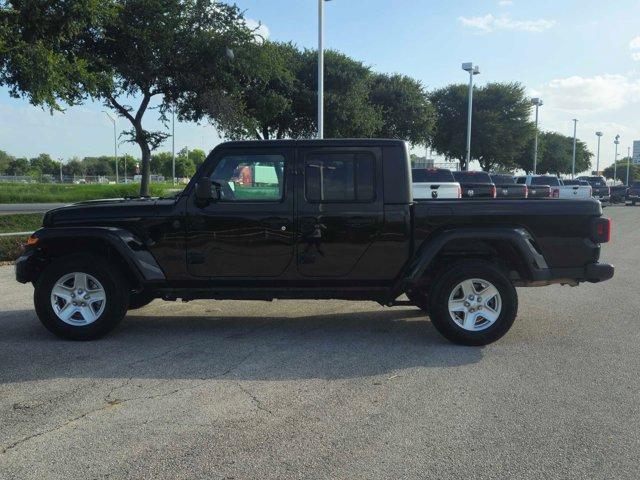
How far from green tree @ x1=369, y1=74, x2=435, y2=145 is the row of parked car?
10825 millimetres

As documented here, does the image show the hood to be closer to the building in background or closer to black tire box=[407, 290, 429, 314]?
black tire box=[407, 290, 429, 314]

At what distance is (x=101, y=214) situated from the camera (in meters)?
6.02

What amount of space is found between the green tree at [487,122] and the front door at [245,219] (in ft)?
144

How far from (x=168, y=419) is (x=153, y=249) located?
230 centimetres

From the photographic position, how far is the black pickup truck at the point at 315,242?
5840 mm

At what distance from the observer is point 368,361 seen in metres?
5.42

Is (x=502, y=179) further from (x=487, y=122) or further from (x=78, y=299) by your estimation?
(x=78, y=299)

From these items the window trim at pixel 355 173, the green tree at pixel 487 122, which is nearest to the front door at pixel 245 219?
the window trim at pixel 355 173

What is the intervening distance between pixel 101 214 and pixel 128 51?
1336cm

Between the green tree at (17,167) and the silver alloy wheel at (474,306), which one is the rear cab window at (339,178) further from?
the green tree at (17,167)

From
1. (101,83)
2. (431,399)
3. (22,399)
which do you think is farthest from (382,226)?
(101,83)

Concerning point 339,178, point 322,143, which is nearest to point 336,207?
point 339,178

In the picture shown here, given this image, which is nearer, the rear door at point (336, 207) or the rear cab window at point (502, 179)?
the rear door at point (336, 207)

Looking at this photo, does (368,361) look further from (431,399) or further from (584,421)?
(584,421)
